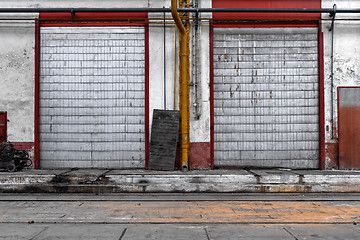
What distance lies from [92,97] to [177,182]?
414cm

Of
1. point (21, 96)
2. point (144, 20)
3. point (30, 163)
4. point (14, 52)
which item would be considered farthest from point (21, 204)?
point (144, 20)

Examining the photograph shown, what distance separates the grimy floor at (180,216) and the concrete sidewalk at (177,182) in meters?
0.55

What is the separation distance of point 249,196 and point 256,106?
377cm

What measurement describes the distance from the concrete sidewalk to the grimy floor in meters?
0.55

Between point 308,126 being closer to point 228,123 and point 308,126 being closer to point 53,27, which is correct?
point 228,123

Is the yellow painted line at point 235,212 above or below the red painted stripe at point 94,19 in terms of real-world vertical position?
below

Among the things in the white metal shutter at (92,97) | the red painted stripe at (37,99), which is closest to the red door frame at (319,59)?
the white metal shutter at (92,97)

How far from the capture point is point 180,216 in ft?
20.3

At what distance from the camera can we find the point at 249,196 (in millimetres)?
8328

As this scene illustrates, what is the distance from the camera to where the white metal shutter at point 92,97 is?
36.6 ft

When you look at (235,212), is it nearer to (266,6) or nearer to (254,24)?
(254,24)

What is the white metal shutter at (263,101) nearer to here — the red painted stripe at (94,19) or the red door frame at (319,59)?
the red door frame at (319,59)

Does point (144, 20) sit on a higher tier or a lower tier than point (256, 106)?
higher

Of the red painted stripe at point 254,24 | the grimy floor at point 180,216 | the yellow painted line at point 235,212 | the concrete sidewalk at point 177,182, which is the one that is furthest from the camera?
the red painted stripe at point 254,24
